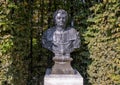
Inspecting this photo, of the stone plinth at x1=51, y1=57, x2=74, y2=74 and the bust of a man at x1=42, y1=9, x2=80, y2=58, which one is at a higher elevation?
the bust of a man at x1=42, y1=9, x2=80, y2=58

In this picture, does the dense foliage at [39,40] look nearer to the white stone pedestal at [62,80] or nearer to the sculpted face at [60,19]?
the white stone pedestal at [62,80]

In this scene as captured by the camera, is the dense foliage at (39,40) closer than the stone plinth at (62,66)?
Yes

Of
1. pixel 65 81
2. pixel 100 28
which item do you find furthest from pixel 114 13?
pixel 65 81

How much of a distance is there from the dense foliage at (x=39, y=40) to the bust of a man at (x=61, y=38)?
1.46ft

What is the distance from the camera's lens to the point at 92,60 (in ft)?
15.1

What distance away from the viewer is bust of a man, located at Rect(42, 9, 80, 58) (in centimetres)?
405

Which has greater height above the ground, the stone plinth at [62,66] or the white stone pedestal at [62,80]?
the stone plinth at [62,66]

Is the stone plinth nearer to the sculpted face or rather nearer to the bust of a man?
the bust of a man

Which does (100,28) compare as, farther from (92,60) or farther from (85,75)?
(85,75)

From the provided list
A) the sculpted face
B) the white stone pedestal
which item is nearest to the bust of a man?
the sculpted face

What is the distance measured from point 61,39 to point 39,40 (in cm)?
110

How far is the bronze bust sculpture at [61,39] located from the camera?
13.3ft

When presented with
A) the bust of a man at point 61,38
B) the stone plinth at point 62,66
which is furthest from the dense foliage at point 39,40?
the stone plinth at point 62,66

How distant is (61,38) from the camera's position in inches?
160
